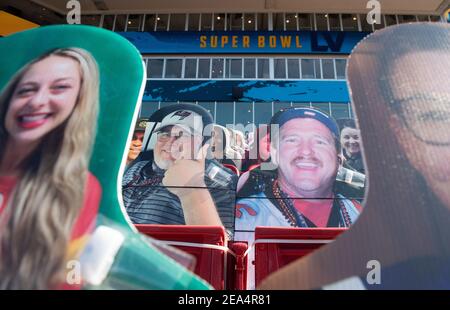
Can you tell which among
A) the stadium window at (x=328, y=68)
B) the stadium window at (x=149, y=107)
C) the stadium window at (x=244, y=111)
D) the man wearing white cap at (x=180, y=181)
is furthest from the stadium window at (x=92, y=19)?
the man wearing white cap at (x=180, y=181)

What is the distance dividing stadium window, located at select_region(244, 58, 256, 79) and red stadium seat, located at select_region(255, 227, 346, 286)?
12625mm

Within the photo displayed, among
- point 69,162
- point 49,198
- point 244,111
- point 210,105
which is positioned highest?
point 210,105

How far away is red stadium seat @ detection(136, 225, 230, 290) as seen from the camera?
176 cm

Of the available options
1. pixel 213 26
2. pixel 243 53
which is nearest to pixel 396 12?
pixel 243 53

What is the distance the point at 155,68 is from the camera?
14.4m

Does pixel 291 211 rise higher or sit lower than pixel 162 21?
lower

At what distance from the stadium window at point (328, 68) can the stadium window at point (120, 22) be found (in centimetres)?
838

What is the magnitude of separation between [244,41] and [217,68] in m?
1.68

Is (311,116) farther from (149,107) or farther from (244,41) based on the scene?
(244,41)

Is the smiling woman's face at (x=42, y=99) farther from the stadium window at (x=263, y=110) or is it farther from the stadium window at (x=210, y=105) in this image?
the stadium window at (x=210, y=105)

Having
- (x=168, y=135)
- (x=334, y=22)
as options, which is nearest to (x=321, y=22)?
(x=334, y=22)

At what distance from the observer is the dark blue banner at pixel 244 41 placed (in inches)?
573

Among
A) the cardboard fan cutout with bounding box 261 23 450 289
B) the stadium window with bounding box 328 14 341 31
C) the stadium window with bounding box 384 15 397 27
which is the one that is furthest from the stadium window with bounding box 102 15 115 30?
the cardboard fan cutout with bounding box 261 23 450 289

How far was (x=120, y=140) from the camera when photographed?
1.18m
